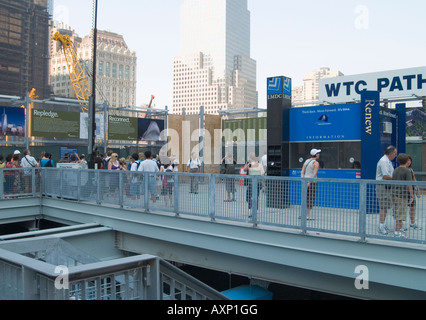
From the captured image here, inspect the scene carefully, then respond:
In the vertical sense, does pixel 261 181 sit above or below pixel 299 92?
below

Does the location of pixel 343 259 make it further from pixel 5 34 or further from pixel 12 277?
pixel 5 34

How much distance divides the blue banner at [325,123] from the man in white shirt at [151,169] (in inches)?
161

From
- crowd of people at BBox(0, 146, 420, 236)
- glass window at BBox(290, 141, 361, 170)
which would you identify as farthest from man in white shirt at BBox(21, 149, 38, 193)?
glass window at BBox(290, 141, 361, 170)

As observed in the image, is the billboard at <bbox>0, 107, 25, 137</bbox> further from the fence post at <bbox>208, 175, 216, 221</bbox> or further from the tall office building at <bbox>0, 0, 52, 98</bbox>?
the tall office building at <bbox>0, 0, 52, 98</bbox>

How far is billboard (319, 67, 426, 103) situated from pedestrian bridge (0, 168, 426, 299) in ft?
27.8

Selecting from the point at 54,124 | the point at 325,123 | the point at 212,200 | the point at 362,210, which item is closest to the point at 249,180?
the point at 212,200

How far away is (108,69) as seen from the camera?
152 metres

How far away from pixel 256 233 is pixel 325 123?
498 cm

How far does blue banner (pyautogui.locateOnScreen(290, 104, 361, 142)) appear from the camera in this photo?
38.2 feet

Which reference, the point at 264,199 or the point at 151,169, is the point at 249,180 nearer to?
the point at 264,199

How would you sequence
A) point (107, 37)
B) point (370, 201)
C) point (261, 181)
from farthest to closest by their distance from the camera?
1. point (107, 37)
2. point (261, 181)
3. point (370, 201)

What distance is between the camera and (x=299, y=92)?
5133 inches
